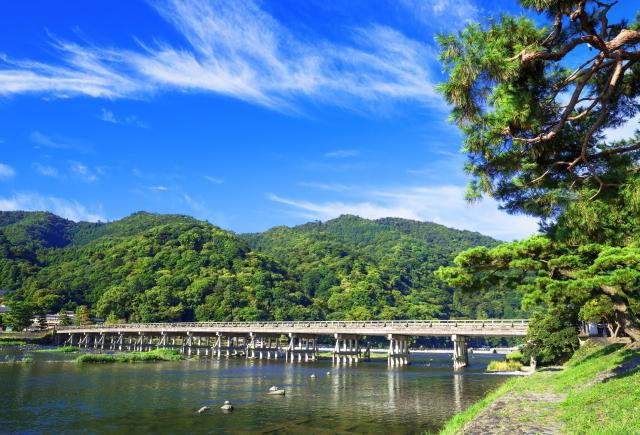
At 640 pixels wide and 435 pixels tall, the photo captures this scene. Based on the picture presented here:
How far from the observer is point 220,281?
110 metres

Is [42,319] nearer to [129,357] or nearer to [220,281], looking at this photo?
[220,281]

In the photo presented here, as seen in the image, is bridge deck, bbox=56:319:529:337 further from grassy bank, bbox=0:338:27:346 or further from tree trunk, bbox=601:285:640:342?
tree trunk, bbox=601:285:640:342

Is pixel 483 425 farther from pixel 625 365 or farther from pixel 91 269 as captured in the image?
pixel 91 269

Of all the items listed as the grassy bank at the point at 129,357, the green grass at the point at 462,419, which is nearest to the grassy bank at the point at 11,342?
the grassy bank at the point at 129,357

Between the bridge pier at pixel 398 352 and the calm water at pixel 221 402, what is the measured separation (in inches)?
504

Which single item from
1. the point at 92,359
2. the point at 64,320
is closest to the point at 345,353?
the point at 92,359

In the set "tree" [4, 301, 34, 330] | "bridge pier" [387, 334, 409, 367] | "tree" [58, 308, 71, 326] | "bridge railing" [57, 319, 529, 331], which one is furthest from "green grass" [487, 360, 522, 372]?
"tree" [58, 308, 71, 326]

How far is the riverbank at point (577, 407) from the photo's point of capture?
1055cm

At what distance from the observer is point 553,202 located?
1188 centimetres

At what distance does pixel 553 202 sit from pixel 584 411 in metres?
5.67

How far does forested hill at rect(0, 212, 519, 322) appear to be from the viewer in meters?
104

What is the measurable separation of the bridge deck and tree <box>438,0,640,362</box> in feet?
104

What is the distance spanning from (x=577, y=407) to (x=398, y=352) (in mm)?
43299

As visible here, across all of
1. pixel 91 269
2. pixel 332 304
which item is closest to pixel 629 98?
pixel 332 304
